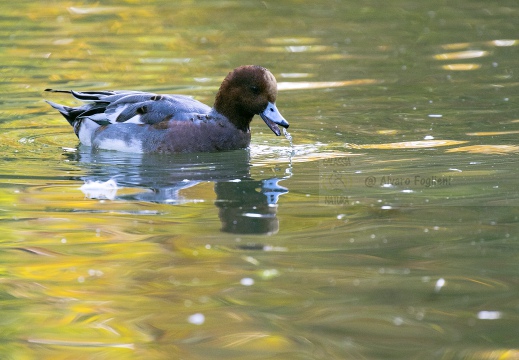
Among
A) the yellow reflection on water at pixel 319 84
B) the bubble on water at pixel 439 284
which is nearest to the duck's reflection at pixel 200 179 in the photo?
the bubble on water at pixel 439 284

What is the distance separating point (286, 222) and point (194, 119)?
108 inches

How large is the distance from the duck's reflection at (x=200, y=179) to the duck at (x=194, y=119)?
10 cm

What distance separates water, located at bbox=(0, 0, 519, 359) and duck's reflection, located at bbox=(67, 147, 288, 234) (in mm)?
27

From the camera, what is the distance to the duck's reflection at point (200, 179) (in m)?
6.47

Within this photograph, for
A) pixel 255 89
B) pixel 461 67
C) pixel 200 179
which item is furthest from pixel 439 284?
pixel 461 67

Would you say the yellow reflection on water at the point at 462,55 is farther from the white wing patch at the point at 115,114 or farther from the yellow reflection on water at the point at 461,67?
the white wing patch at the point at 115,114

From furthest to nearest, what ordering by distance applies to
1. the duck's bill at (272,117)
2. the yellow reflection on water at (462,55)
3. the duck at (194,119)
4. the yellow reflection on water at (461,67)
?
the yellow reflection on water at (462,55), the yellow reflection on water at (461,67), the duck at (194,119), the duck's bill at (272,117)

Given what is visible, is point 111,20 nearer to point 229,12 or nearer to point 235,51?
point 229,12

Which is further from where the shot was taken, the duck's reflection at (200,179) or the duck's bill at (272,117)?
the duck's bill at (272,117)

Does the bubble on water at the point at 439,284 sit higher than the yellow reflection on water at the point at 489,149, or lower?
lower

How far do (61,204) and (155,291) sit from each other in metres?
2.00

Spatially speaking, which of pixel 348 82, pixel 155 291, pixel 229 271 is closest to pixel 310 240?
pixel 229 271

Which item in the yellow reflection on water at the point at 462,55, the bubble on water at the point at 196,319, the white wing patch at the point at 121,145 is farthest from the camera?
the yellow reflection on water at the point at 462,55

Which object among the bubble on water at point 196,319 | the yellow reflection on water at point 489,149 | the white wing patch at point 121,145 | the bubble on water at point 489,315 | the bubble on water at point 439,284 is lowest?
the bubble on water at point 196,319
